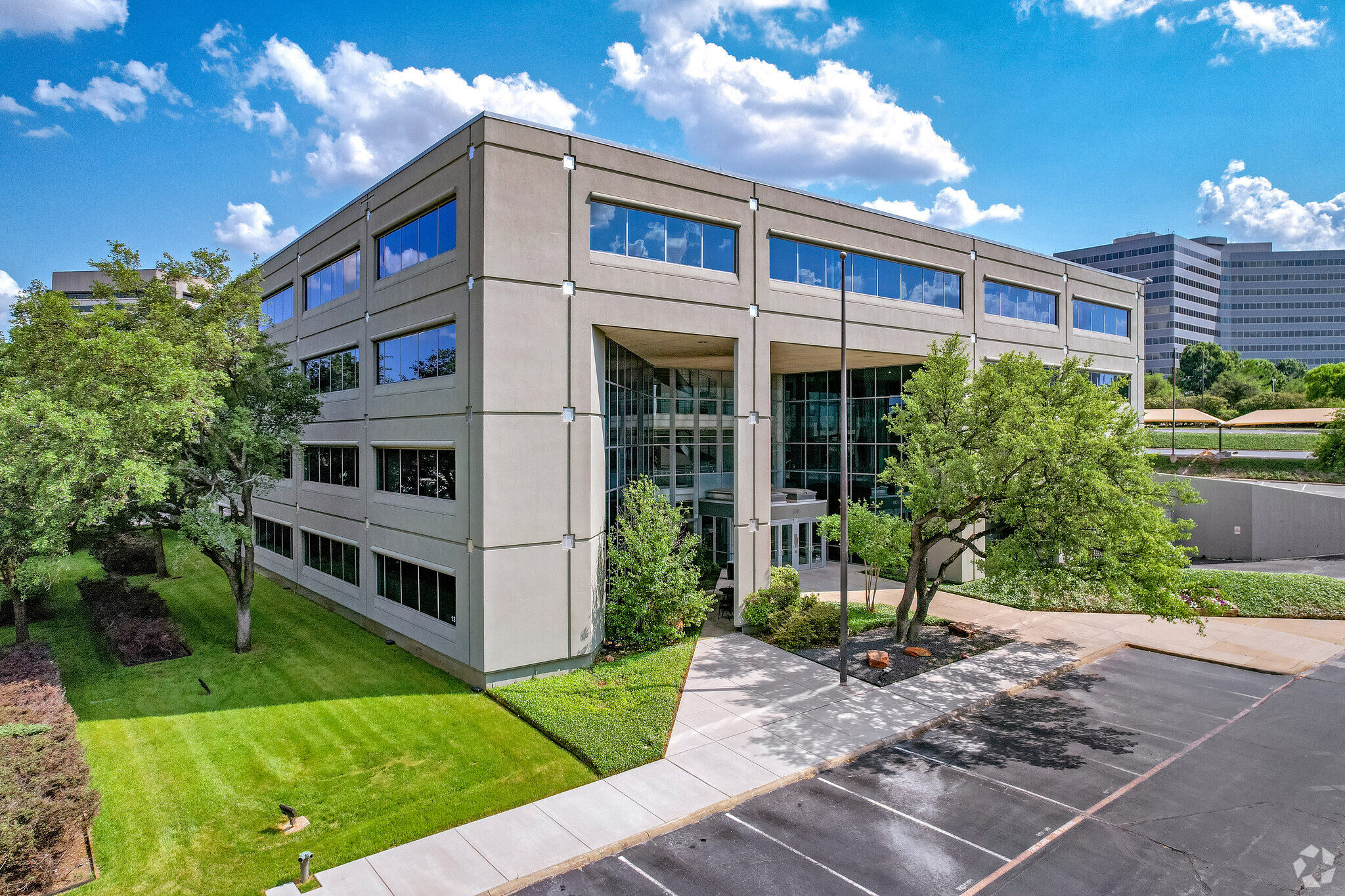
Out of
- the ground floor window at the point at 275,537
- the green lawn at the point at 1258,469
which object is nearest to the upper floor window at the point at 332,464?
the ground floor window at the point at 275,537

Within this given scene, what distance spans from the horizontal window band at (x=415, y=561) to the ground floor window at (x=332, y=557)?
2131 mm

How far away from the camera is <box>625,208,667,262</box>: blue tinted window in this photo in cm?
1867

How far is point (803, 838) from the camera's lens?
1040 cm

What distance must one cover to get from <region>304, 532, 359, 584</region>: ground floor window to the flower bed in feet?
15.5

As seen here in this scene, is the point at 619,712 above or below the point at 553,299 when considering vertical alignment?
below

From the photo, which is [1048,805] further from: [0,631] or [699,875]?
[0,631]

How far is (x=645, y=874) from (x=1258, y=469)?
5186cm

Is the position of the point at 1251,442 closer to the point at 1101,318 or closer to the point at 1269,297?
the point at 1101,318

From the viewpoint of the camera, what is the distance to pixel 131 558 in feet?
99.2

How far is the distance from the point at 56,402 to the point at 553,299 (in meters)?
12.5

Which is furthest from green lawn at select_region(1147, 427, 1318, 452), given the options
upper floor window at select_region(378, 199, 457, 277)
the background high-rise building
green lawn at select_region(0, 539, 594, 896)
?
the background high-rise building

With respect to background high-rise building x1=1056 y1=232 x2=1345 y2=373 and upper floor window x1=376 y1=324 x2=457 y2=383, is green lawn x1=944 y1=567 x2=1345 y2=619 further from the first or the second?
background high-rise building x1=1056 y1=232 x2=1345 y2=373

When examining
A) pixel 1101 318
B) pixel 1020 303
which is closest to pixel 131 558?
pixel 1020 303

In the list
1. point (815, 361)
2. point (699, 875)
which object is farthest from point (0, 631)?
point (815, 361)
